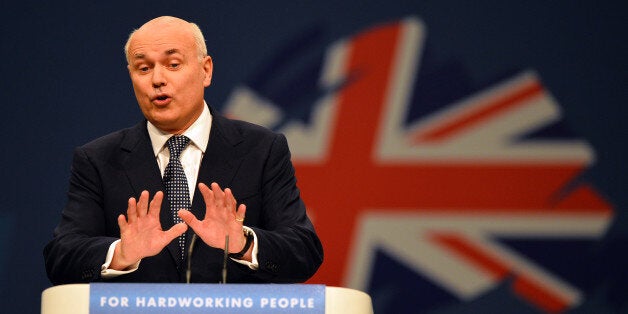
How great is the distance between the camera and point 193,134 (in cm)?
237

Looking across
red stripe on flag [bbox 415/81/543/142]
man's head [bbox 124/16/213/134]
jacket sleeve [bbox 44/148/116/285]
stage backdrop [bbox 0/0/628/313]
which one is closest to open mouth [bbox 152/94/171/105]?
man's head [bbox 124/16/213/134]

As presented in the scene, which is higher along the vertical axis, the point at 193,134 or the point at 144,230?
the point at 193,134

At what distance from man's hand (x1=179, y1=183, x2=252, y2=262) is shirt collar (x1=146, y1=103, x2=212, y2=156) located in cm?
43

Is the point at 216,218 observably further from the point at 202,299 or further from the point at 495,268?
the point at 495,268

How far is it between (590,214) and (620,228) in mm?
124

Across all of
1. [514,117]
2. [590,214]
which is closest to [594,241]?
[590,214]

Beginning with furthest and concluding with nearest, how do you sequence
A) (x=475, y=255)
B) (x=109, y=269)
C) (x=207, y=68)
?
(x=475, y=255) < (x=207, y=68) < (x=109, y=269)

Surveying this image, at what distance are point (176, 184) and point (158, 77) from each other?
257mm

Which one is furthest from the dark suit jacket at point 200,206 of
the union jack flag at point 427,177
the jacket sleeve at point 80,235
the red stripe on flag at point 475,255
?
the red stripe on flag at point 475,255

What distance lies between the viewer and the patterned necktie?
7.37ft

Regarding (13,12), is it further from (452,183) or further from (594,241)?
(594,241)

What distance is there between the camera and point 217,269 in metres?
2.19

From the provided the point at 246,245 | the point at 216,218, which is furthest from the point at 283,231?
the point at 216,218

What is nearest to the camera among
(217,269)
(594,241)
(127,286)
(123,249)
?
(127,286)
